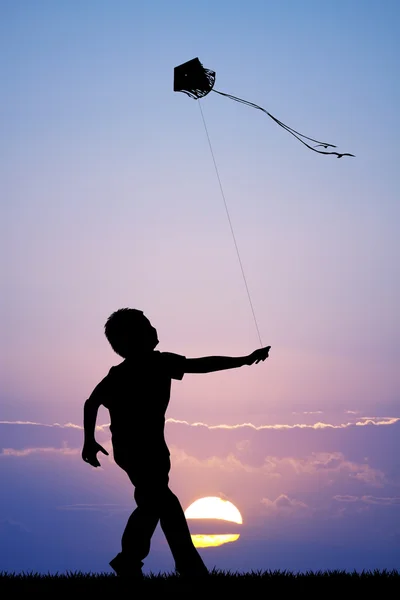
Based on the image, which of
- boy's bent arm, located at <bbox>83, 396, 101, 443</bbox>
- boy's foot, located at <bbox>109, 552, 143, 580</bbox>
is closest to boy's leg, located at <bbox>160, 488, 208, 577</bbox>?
boy's foot, located at <bbox>109, 552, 143, 580</bbox>

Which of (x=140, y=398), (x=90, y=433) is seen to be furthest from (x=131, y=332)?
(x=90, y=433)

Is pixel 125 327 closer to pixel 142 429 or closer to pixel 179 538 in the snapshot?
pixel 142 429

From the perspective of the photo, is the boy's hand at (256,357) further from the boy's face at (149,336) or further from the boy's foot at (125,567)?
the boy's foot at (125,567)

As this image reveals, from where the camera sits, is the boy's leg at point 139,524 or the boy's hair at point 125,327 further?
the boy's hair at point 125,327

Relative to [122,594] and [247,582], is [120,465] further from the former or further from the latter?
[247,582]

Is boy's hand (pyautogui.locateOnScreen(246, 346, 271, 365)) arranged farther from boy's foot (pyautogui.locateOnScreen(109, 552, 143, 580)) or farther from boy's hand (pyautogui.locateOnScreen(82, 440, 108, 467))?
boy's foot (pyautogui.locateOnScreen(109, 552, 143, 580))

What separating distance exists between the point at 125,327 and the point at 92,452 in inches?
43.6

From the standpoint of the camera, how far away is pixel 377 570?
902 centimetres

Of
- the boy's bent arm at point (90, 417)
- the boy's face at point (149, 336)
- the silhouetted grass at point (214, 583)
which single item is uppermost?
the boy's face at point (149, 336)

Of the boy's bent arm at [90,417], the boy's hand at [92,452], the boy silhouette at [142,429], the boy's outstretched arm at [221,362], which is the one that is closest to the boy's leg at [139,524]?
the boy silhouette at [142,429]

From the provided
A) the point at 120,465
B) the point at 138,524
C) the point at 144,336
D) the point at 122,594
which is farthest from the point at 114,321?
the point at 122,594

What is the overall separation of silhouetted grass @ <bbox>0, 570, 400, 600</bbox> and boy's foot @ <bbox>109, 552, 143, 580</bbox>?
8 centimetres

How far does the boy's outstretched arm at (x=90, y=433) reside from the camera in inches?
287

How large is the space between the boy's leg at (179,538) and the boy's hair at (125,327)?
132 cm
